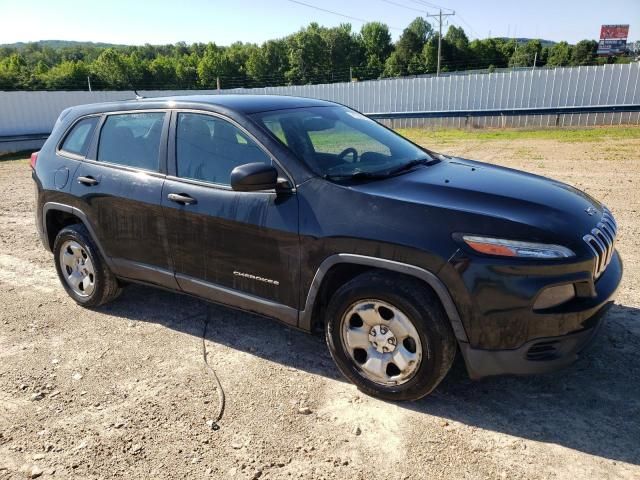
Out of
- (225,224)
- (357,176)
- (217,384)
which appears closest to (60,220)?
(225,224)

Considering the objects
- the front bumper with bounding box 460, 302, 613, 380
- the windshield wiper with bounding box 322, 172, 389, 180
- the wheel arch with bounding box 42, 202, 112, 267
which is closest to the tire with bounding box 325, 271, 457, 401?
the front bumper with bounding box 460, 302, 613, 380

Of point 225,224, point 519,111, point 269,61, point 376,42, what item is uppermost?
point 376,42

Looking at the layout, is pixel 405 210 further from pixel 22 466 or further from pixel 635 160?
pixel 635 160

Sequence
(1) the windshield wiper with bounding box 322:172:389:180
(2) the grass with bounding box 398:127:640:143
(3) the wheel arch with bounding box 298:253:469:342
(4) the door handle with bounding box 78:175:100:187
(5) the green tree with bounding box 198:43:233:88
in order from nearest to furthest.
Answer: (3) the wheel arch with bounding box 298:253:469:342, (1) the windshield wiper with bounding box 322:172:389:180, (4) the door handle with bounding box 78:175:100:187, (2) the grass with bounding box 398:127:640:143, (5) the green tree with bounding box 198:43:233:88

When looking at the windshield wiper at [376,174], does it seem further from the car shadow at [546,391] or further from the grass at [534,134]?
the grass at [534,134]

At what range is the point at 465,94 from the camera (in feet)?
72.9

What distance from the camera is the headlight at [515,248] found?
2576 mm

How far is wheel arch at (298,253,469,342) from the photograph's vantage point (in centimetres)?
269

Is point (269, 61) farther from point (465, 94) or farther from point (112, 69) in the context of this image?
point (465, 94)

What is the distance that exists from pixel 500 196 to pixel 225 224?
1762 mm

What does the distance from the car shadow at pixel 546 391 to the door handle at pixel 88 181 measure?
53.5 inches

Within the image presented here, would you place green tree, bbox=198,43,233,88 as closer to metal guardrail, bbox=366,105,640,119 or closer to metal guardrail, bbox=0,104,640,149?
metal guardrail, bbox=0,104,640,149

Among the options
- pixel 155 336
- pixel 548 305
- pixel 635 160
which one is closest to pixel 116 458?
pixel 155 336

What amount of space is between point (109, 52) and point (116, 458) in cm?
10000
